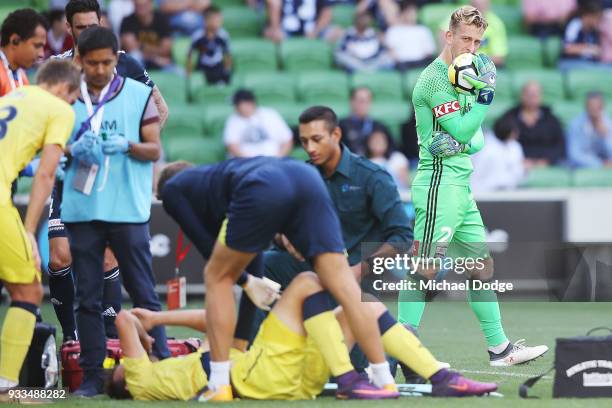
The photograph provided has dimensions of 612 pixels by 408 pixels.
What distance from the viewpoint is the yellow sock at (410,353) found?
7164mm

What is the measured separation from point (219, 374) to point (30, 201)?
130 centimetres

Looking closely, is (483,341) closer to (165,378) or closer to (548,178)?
(165,378)

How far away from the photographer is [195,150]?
1582 cm

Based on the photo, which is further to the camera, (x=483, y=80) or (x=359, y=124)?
(x=359, y=124)

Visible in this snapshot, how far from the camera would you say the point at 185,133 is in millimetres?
16281

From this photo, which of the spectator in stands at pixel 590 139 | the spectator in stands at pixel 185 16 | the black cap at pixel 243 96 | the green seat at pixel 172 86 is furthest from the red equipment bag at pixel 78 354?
the spectator in stands at pixel 185 16

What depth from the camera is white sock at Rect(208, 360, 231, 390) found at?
7176 mm

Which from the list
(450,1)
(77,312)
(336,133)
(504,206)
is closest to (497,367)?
(336,133)

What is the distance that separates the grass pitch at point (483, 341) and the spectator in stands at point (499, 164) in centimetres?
166

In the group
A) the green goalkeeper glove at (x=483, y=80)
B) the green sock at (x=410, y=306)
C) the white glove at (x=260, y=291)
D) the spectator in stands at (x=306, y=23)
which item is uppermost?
the spectator in stands at (x=306, y=23)

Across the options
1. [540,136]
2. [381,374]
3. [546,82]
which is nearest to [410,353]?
[381,374]

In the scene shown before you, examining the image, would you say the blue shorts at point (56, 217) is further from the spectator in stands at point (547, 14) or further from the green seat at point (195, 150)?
the spectator in stands at point (547, 14)

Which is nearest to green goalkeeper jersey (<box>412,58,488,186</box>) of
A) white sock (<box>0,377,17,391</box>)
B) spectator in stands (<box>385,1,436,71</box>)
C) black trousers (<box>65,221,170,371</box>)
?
black trousers (<box>65,221,170,371</box>)

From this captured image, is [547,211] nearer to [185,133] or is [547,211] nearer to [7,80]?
[185,133]
